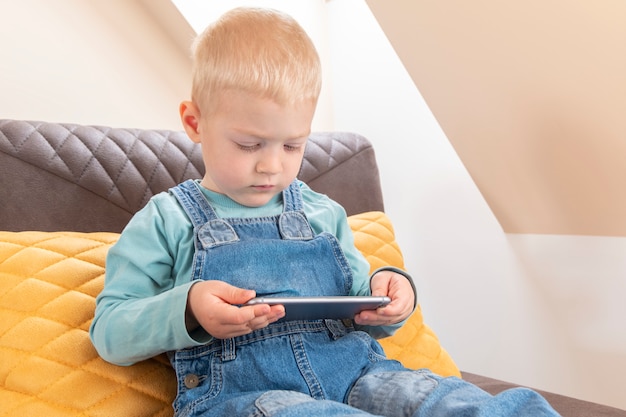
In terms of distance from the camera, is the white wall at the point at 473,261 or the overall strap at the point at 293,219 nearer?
the overall strap at the point at 293,219

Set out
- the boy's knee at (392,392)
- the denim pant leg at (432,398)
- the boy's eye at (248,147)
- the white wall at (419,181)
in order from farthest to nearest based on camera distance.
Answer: the white wall at (419,181) < the boy's eye at (248,147) < the boy's knee at (392,392) < the denim pant leg at (432,398)

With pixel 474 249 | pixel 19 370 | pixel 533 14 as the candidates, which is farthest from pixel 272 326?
pixel 474 249

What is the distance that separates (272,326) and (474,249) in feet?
3.58

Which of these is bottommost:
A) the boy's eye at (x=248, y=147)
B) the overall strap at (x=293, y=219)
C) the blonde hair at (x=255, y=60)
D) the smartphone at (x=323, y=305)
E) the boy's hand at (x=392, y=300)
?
the boy's hand at (x=392, y=300)

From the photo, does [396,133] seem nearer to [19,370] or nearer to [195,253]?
[195,253]

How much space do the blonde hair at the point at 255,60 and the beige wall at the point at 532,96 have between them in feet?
1.61

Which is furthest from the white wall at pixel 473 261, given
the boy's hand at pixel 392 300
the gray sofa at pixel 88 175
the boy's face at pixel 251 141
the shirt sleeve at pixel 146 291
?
the shirt sleeve at pixel 146 291

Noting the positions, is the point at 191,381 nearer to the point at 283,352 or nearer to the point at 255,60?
the point at 283,352

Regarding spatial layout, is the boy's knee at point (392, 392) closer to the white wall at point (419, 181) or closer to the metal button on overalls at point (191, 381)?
the metal button on overalls at point (191, 381)

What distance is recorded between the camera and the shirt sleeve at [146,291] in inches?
34.2

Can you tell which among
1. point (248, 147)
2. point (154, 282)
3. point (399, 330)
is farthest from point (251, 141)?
point (399, 330)

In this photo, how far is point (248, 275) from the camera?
0.97 meters

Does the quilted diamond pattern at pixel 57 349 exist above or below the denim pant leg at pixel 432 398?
below

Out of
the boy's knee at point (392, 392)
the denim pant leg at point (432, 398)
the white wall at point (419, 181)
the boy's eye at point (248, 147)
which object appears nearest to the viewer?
the denim pant leg at point (432, 398)
